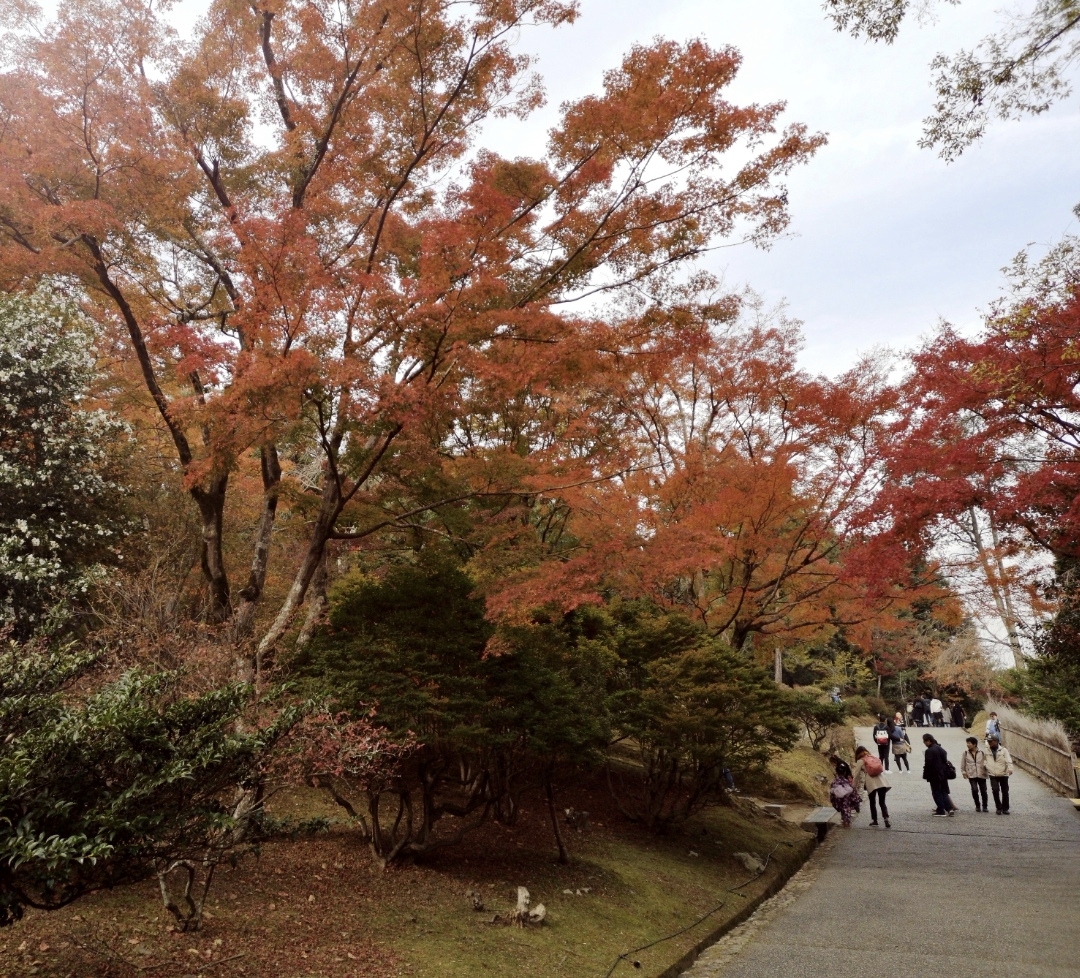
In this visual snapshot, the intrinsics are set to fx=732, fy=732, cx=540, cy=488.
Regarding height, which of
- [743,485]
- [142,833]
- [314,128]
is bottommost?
[142,833]

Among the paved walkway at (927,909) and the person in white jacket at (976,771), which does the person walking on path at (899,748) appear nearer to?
the person in white jacket at (976,771)

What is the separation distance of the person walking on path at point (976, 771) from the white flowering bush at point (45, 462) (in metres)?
15.4

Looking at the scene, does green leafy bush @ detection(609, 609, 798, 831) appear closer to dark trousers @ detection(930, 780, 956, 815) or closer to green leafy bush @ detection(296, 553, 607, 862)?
green leafy bush @ detection(296, 553, 607, 862)

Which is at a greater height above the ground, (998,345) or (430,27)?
(430,27)

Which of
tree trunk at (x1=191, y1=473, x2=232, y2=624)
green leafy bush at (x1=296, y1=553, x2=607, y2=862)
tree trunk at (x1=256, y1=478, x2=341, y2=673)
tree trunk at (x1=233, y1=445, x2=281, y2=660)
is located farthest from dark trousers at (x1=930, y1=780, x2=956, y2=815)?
tree trunk at (x1=191, y1=473, x2=232, y2=624)

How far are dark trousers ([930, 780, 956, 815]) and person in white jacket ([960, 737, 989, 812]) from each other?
1.66 feet

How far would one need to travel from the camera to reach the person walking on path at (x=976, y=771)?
13.8 metres

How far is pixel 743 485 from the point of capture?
520 inches

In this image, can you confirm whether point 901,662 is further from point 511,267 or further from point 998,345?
point 511,267

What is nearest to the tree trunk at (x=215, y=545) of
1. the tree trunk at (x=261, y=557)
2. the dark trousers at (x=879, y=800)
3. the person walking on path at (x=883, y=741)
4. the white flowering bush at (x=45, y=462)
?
the tree trunk at (x=261, y=557)

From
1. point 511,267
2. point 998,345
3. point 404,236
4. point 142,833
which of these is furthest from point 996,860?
point 404,236

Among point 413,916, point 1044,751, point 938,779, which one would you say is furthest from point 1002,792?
point 413,916

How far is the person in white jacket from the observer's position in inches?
545

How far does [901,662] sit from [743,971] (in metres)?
32.9
